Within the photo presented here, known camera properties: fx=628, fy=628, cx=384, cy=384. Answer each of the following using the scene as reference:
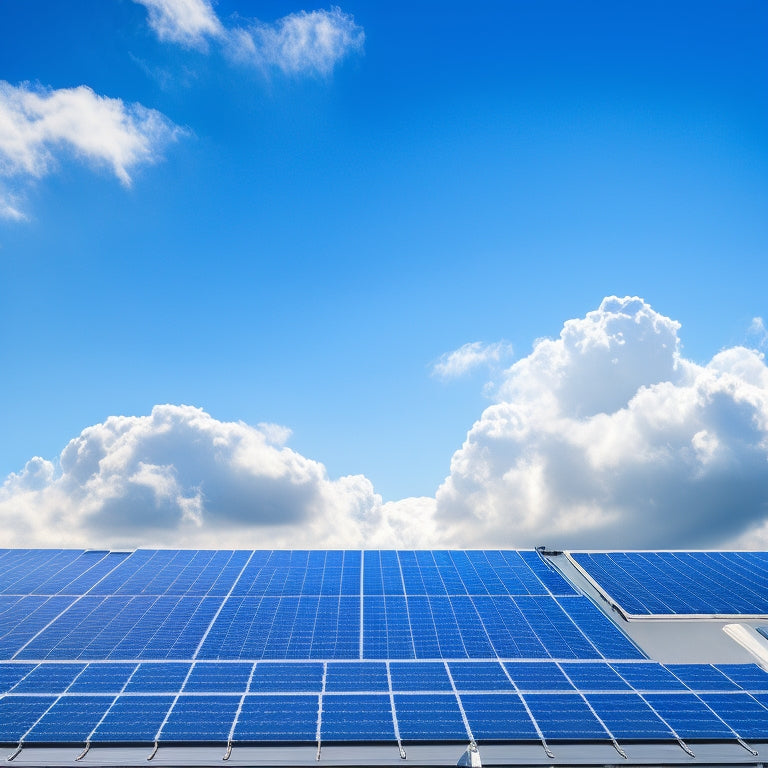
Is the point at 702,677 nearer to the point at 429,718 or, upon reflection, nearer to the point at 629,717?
the point at 629,717

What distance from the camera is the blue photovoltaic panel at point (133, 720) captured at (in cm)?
2334

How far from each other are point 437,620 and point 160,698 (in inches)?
572

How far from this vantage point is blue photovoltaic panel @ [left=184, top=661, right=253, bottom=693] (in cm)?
2675

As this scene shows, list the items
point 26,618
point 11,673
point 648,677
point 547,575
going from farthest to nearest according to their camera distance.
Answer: point 547,575 → point 26,618 → point 648,677 → point 11,673

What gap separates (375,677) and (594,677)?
388 inches

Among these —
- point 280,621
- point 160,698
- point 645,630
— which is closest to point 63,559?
point 280,621

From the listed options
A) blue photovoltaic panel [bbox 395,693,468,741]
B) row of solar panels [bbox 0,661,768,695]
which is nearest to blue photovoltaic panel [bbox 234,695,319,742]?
row of solar panels [bbox 0,661,768,695]

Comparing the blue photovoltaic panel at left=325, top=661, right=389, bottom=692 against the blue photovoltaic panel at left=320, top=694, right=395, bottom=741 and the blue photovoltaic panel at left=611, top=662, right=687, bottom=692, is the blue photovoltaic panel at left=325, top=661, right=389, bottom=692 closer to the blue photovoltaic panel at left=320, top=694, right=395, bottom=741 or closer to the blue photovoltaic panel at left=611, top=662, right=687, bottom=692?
the blue photovoltaic panel at left=320, top=694, right=395, bottom=741

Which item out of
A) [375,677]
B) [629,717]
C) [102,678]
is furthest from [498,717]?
[102,678]

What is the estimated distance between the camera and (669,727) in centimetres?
2434

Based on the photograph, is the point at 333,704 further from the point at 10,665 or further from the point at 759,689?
the point at 759,689

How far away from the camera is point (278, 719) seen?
2434cm

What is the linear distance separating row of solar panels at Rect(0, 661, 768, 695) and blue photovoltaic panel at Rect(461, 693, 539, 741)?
839 mm

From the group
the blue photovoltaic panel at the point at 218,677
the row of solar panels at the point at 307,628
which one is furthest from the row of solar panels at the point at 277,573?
the blue photovoltaic panel at the point at 218,677
